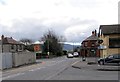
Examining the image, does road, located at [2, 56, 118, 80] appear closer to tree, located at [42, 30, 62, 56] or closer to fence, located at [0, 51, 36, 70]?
fence, located at [0, 51, 36, 70]

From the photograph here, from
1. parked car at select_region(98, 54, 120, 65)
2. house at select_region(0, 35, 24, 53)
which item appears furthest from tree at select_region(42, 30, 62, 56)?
parked car at select_region(98, 54, 120, 65)

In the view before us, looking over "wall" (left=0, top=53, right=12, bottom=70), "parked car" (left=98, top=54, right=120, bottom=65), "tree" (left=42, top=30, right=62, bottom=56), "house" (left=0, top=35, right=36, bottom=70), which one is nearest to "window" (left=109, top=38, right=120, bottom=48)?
"parked car" (left=98, top=54, right=120, bottom=65)

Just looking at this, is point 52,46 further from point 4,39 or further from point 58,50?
point 4,39

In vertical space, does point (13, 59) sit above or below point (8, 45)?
below

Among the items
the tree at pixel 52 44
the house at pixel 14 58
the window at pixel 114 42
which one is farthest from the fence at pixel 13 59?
the tree at pixel 52 44

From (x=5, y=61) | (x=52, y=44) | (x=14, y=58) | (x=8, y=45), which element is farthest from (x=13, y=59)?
(x=52, y=44)

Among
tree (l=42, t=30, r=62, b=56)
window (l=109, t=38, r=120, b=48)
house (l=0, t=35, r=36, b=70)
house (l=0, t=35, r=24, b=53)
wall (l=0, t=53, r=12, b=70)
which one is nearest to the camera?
wall (l=0, t=53, r=12, b=70)

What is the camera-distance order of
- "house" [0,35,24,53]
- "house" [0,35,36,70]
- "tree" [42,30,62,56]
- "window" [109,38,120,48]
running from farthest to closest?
1. "tree" [42,30,62,56]
2. "house" [0,35,24,53]
3. "window" [109,38,120,48]
4. "house" [0,35,36,70]

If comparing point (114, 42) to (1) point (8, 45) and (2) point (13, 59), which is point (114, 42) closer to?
(2) point (13, 59)

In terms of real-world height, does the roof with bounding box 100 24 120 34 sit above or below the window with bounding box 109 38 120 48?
above

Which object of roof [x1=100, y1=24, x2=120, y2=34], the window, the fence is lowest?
the fence

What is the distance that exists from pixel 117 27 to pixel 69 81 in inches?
1779

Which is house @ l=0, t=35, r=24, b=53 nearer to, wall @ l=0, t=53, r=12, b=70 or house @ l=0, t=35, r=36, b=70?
house @ l=0, t=35, r=36, b=70

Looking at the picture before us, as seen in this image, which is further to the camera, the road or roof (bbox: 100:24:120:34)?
roof (bbox: 100:24:120:34)
